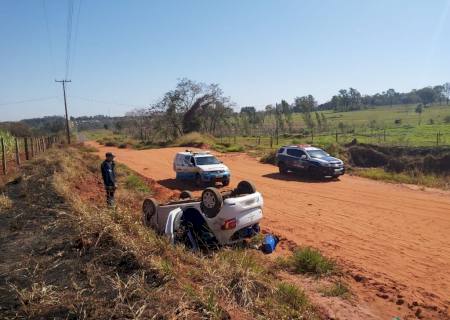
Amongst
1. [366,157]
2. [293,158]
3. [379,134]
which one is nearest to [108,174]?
[293,158]

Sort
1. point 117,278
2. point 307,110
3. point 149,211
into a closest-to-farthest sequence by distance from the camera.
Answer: point 117,278 → point 149,211 → point 307,110

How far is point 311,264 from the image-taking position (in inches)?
351

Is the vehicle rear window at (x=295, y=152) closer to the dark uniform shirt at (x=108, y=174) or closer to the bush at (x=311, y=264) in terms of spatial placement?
the dark uniform shirt at (x=108, y=174)

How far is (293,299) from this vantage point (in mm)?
6199

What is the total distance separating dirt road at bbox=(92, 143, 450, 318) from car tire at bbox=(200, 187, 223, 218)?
314 centimetres

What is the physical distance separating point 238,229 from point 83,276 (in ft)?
15.0

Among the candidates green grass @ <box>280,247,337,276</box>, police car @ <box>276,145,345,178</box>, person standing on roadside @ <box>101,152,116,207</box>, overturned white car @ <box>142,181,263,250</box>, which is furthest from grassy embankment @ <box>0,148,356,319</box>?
police car @ <box>276,145,345,178</box>

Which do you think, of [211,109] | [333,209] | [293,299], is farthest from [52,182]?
[211,109]

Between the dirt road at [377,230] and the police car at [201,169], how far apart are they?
105 cm

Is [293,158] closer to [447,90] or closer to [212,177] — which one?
[212,177]

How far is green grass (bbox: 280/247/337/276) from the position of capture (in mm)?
8812

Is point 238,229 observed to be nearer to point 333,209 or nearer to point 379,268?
point 379,268

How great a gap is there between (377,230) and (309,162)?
1068cm

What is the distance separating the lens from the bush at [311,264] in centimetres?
882
